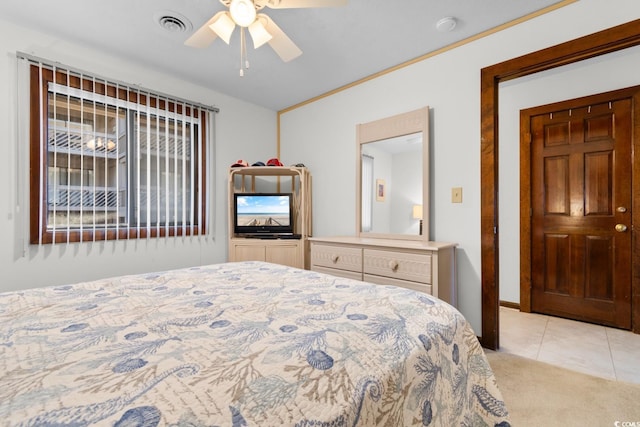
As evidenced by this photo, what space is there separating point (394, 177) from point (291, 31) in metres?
1.46

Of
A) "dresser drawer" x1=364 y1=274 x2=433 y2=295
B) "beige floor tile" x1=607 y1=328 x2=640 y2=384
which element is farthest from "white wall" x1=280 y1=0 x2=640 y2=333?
"beige floor tile" x1=607 y1=328 x2=640 y2=384

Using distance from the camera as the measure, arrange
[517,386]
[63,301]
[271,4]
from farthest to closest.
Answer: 1. [517,386]
2. [271,4]
3. [63,301]

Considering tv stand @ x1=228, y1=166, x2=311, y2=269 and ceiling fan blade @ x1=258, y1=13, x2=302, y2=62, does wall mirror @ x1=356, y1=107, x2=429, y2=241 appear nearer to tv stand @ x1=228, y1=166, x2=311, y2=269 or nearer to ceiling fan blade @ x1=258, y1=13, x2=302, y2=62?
tv stand @ x1=228, y1=166, x2=311, y2=269

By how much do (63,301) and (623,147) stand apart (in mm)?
3971

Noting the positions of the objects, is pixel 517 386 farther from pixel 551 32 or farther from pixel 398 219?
pixel 551 32

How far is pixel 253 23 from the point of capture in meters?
1.75

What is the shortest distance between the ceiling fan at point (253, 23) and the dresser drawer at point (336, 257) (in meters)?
1.57

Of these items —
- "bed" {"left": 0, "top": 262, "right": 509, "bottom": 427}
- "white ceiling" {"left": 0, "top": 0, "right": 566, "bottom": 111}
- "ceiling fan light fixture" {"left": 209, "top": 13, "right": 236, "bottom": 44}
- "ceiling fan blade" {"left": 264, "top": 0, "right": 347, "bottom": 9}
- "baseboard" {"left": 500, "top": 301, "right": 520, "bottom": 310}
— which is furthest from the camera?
"baseboard" {"left": 500, "top": 301, "right": 520, "bottom": 310}

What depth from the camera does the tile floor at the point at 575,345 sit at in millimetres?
2000

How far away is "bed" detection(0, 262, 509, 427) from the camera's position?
1.67 feet

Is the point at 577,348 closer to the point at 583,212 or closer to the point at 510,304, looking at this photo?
the point at 510,304

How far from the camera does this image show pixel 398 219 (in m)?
2.78

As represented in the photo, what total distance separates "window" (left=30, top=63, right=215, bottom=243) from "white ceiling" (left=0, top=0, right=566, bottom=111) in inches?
13.4

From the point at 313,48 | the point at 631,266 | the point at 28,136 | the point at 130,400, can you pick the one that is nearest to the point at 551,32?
the point at 313,48
